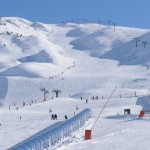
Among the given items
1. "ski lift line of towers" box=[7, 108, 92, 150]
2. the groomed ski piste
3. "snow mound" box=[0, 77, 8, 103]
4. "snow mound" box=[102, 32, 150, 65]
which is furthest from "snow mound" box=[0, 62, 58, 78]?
"ski lift line of towers" box=[7, 108, 92, 150]

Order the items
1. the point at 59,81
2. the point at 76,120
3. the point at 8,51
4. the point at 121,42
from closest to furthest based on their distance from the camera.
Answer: the point at 76,120, the point at 59,81, the point at 8,51, the point at 121,42

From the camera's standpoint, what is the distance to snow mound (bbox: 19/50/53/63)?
379ft

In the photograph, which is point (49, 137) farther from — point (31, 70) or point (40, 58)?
point (40, 58)

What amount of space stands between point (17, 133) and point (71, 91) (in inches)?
2094

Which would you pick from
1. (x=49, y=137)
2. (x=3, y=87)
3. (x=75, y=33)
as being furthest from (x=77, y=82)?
(x=75, y=33)

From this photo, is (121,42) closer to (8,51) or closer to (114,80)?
(8,51)

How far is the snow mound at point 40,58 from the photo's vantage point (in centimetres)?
11543

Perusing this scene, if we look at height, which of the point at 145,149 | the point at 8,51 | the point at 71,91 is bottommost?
the point at 145,149

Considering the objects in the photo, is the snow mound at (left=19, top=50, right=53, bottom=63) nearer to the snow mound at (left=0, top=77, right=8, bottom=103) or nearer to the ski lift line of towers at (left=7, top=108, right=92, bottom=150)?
the snow mound at (left=0, top=77, right=8, bottom=103)

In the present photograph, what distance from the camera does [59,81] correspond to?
8944 cm

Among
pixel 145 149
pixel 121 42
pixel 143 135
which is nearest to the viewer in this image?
pixel 145 149

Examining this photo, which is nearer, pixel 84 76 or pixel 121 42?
pixel 84 76

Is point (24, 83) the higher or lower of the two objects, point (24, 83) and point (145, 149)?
the higher

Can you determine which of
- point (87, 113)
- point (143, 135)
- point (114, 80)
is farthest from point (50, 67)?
point (143, 135)
